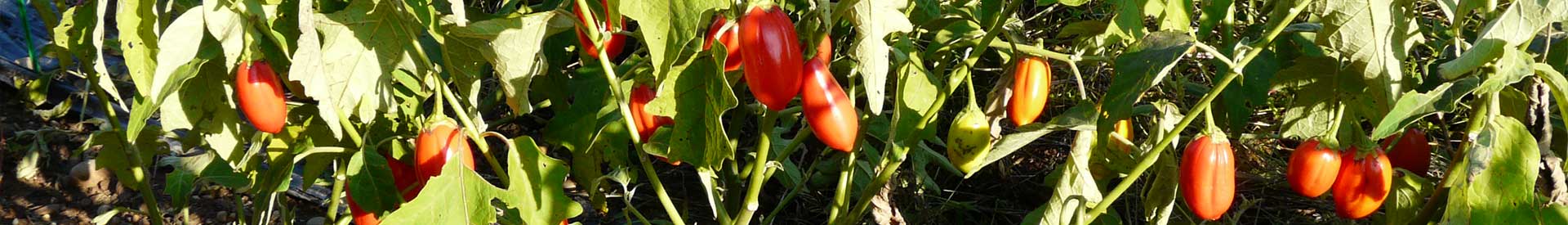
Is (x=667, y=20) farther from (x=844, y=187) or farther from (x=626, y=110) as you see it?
(x=844, y=187)

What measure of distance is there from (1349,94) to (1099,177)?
1.02ft

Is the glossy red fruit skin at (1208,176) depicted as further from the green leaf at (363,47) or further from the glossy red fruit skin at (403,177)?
the glossy red fruit skin at (403,177)

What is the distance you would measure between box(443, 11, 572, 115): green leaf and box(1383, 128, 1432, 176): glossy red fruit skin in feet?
2.72

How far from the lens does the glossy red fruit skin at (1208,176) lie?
3.72 feet

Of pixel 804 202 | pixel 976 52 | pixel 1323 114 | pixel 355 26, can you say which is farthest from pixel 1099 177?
pixel 804 202

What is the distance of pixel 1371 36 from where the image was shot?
993mm

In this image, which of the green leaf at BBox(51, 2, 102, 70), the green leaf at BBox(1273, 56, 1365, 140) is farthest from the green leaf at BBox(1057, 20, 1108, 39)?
the green leaf at BBox(51, 2, 102, 70)

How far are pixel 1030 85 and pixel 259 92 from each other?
669 millimetres

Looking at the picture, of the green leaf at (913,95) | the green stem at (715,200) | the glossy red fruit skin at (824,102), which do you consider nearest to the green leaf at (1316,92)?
the green leaf at (913,95)

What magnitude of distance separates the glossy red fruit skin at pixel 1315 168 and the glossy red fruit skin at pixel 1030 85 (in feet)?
0.78

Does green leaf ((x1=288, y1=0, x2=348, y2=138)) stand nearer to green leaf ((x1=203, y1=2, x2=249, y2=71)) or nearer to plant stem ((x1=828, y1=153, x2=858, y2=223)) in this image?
green leaf ((x1=203, y1=2, x2=249, y2=71))

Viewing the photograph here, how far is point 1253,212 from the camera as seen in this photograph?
7.82 feet

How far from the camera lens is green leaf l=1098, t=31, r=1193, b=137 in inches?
38.9

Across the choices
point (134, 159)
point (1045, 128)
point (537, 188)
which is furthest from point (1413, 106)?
point (134, 159)
